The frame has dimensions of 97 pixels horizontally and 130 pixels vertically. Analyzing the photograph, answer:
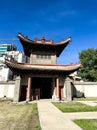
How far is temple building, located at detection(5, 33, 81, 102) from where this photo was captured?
16.2m

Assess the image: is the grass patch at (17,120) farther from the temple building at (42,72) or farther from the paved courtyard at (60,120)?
the temple building at (42,72)

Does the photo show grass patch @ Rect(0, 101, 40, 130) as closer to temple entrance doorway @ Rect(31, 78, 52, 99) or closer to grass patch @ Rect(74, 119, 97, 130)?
grass patch @ Rect(74, 119, 97, 130)

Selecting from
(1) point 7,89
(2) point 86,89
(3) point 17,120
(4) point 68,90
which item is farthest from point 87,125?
(2) point 86,89

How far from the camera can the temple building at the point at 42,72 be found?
53.0 feet

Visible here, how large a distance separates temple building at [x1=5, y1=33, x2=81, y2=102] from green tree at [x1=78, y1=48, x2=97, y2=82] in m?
15.3

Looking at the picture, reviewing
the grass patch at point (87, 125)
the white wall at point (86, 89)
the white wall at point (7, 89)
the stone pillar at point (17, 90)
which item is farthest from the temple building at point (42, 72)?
the grass patch at point (87, 125)

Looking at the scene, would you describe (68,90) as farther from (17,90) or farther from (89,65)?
(89,65)

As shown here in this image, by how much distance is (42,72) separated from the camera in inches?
663

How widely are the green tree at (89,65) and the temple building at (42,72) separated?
1530cm

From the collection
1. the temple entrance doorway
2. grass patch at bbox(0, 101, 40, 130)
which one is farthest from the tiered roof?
grass patch at bbox(0, 101, 40, 130)

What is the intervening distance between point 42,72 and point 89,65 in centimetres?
2117

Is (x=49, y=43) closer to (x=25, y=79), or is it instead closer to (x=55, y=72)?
(x=55, y=72)

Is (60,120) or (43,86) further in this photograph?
(43,86)

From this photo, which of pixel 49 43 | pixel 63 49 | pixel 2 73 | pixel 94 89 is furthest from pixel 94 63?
pixel 2 73
